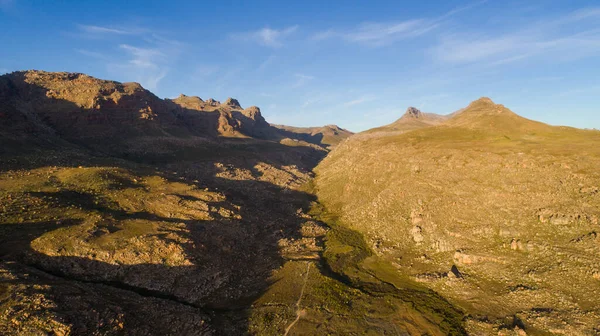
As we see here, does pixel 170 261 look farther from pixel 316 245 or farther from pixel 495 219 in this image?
pixel 495 219

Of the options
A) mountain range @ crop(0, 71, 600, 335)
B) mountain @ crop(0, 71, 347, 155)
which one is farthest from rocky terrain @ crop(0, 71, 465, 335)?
mountain @ crop(0, 71, 347, 155)

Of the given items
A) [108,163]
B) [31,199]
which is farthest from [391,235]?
[108,163]

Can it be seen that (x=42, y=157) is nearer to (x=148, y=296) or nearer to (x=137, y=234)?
(x=137, y=234)

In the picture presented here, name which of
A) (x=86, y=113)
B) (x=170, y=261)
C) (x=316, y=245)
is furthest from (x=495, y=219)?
(x=86, y=113)

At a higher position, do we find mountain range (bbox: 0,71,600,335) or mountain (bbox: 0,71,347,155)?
mountain (bbox: 0,71,347,155)

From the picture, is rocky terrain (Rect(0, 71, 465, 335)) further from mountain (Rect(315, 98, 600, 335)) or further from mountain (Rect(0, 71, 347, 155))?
mountain (Rect(0, 71, 347, 155))

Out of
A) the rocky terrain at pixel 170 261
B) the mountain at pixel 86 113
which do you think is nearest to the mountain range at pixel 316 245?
the rocky terrain at pixel 170 261
